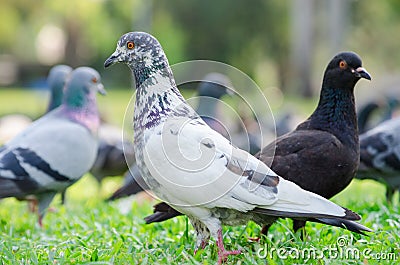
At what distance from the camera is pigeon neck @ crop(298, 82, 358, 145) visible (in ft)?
13.7

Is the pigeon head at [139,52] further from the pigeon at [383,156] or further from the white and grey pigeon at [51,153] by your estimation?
the pigeon at [383,156]

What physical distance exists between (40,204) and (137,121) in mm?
1952

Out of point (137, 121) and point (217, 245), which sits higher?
point (137, 121)

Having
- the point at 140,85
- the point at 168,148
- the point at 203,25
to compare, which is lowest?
the point at 168,148

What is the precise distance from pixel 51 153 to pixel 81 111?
661mm

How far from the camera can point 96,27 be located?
3003 centimetres

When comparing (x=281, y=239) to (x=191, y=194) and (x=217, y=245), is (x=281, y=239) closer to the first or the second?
(x=217, y=245)

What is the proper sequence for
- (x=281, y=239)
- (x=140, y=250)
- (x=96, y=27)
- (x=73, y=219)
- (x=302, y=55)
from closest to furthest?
(x=140, y=250), (x=281, y=239), (x=73, y=219), (x=302, y=55), (x=96, y=27)

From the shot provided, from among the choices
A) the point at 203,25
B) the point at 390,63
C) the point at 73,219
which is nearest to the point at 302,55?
the point at 390,63

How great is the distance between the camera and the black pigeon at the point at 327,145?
394cm

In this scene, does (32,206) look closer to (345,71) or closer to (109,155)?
(109,155)

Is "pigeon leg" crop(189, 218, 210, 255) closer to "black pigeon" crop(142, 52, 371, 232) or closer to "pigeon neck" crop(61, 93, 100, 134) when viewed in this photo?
"black pigeon" crop(142, 52, 371, 232)

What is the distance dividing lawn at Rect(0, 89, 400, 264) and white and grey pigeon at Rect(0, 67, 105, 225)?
29 cm

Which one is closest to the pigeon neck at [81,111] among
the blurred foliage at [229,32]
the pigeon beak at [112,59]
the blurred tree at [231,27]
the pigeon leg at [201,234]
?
the pigeon beak at [112,59]
